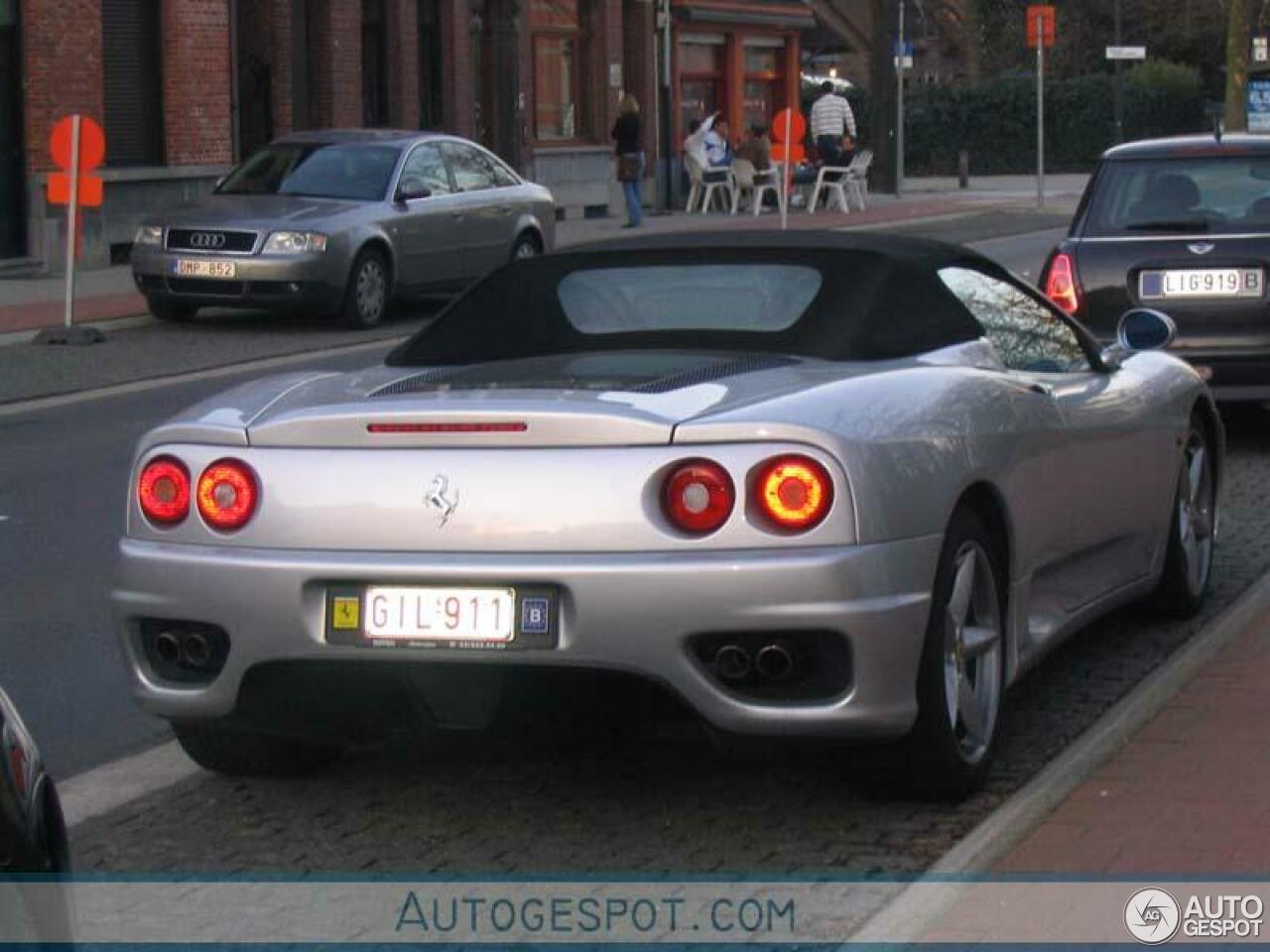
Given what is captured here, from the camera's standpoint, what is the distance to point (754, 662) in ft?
17.7

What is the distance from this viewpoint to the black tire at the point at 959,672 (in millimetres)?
5668

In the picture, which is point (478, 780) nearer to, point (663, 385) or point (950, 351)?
point (663, 385)

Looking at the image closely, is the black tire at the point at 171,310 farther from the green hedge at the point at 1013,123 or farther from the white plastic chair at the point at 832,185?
the green hedge at the point at 1013,123

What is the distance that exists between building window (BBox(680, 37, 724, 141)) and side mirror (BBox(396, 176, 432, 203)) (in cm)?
2182

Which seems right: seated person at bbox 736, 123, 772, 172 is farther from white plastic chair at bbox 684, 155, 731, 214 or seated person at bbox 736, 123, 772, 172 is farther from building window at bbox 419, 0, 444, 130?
building window at bbox 419, 0, 444, 130

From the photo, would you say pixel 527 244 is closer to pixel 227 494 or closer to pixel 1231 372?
pixel 1231 372

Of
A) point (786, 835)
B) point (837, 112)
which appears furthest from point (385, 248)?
point (837, 112)

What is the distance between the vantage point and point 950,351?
6.46m

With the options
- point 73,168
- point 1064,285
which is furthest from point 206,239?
point 1064,285

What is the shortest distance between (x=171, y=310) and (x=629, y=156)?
14524 mm

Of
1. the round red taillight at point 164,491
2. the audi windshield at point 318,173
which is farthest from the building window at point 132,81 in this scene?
the round red taillight at point 164,491

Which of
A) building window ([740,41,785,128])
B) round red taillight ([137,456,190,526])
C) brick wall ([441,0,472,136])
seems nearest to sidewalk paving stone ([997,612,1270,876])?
round red taillight ([137,456,190,526])

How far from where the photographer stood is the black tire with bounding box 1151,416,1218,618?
792 centimetres

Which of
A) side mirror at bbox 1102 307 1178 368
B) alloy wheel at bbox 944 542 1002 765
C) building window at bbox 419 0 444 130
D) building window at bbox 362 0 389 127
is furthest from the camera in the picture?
building window at bbox 419 0 444 130
